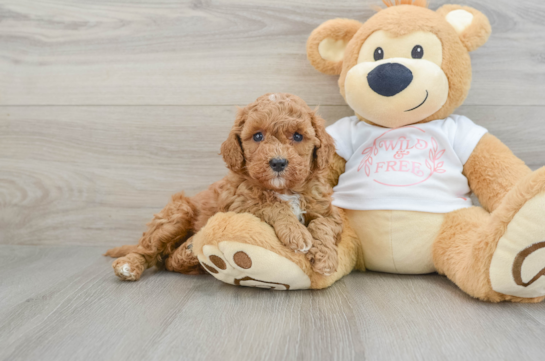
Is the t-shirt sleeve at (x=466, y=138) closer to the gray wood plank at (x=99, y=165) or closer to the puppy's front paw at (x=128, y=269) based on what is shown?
the gray wood plank at (x=99, y=165)

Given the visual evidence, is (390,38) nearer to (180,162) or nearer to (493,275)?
(493,275)

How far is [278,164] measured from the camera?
1058 mm

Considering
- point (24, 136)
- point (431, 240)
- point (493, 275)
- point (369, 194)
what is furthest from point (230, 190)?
point (24, 136)

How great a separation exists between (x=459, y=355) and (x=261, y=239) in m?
0.52

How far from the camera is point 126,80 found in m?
1.70

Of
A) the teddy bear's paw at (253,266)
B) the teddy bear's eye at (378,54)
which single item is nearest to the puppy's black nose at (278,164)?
the teddy bear's paw at (253,266)

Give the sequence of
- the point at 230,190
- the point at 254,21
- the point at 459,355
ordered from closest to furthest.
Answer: the point at 459,355 → the point at 230,190 → the point at 254,21

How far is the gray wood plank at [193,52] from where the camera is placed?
1560mm

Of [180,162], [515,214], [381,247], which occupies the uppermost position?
[515,214]

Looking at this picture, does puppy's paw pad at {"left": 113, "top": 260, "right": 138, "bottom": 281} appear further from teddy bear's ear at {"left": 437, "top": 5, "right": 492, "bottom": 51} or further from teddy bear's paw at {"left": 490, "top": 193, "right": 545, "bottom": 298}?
teddy bear's ear at {"left": 437, "top": 5, "right": 492, "bottom": 51}

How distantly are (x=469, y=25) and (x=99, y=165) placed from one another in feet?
4.95

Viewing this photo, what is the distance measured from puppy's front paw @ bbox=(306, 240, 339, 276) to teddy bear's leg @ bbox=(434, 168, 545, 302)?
0.36 m

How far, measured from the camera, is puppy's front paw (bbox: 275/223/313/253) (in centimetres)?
108

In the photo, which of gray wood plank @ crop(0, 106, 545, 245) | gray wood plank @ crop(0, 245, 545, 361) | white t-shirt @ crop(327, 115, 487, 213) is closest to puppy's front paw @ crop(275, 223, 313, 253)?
gray wood plank @ crop(0, 245, 545, 361)
